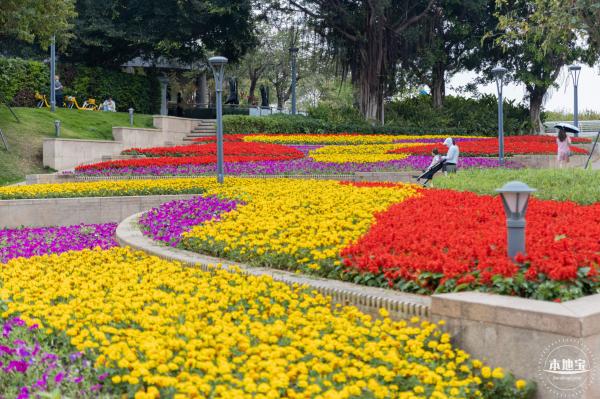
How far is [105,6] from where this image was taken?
34156mm

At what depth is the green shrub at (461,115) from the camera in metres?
38.9

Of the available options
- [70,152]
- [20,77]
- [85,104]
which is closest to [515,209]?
[70,152]

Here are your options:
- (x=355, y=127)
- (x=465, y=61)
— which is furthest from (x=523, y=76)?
(x=355, y=127)

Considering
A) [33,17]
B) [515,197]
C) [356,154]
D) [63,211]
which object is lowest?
[63,211]

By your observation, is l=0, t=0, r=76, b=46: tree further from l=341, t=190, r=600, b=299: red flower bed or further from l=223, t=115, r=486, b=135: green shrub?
l=341, t=190, r=600, b=299: red flower bed

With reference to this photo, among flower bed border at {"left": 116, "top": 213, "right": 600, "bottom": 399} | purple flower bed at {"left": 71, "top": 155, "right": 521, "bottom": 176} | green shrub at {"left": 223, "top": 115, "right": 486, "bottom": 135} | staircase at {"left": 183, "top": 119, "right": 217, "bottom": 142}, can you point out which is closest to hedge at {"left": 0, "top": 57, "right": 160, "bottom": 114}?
staircase at {"left": 183, "top": 119, "right": 217, "bottom": 142}

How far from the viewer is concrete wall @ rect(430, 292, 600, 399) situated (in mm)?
5266

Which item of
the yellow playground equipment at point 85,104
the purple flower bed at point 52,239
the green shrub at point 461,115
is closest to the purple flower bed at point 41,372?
the purple flower bed at point 52,239

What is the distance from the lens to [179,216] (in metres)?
11.4

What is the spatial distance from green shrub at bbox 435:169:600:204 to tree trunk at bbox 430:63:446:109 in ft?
86.3

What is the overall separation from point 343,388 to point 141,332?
5.96 ft

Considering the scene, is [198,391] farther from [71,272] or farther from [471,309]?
[71,272]

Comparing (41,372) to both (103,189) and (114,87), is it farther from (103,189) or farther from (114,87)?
(114,87)

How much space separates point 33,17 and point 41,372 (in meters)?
18.9
